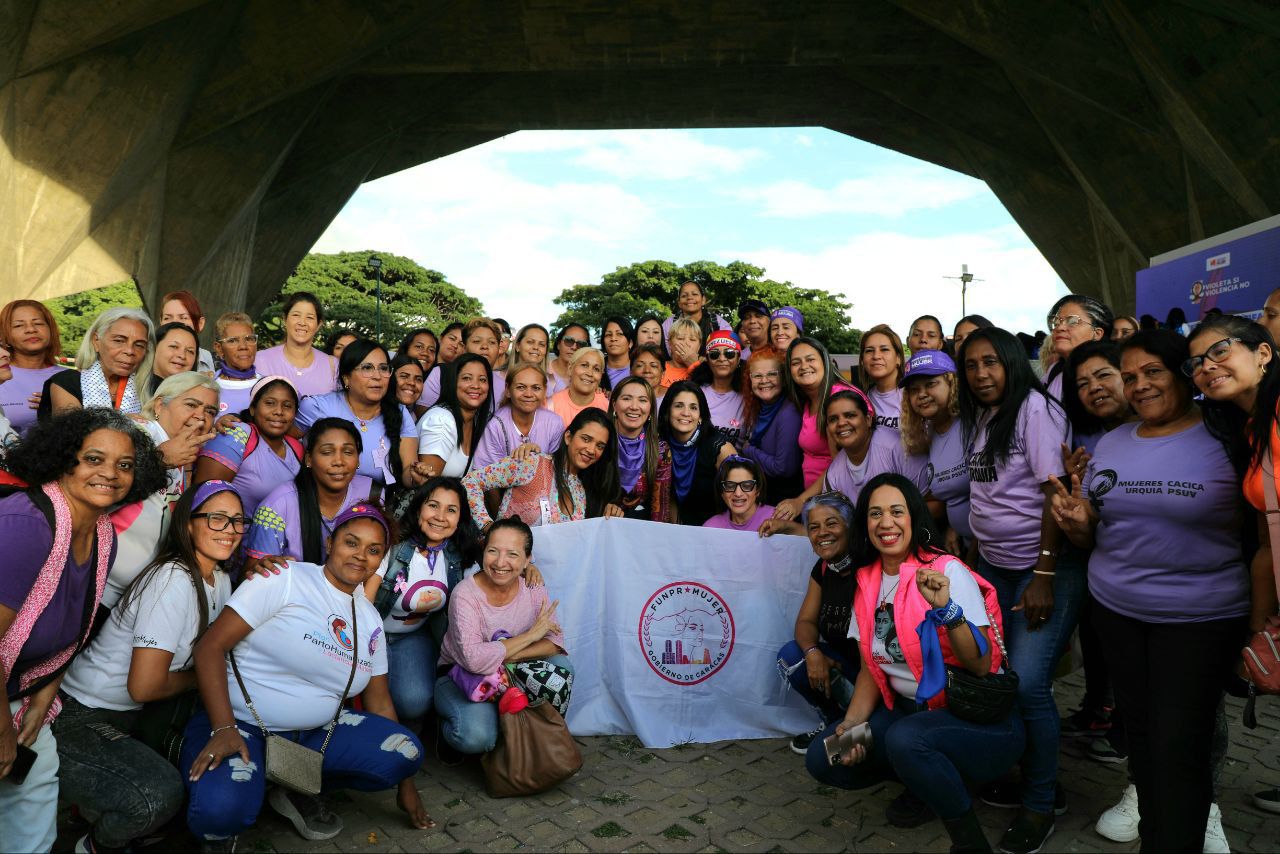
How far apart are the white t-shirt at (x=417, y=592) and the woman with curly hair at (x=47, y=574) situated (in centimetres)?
147

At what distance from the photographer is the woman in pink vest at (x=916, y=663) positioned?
3.35 meters

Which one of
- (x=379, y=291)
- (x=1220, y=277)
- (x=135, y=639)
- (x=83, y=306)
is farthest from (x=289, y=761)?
(x=83, y=306)

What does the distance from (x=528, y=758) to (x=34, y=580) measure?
218 cm

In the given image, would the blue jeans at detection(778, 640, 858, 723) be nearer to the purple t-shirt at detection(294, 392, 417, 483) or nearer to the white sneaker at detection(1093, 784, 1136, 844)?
the white sneaker at detection(1093, 784, 1136, 844)

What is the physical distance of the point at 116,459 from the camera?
301cm

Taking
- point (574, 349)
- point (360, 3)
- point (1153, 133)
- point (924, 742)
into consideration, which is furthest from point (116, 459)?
point (1153, 133)

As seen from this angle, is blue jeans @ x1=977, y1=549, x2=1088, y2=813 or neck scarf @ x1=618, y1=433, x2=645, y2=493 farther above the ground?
neck scarf @ x1=618, y1=433, x2=645, y2=493

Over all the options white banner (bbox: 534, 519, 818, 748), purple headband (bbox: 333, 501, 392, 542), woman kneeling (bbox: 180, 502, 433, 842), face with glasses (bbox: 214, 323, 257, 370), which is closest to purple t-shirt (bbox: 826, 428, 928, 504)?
white banner (bbox: 534, 519, 818, 748)

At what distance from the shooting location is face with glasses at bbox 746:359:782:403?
19.1ft

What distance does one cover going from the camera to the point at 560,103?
21.1 metres

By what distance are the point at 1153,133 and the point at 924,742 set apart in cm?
1629

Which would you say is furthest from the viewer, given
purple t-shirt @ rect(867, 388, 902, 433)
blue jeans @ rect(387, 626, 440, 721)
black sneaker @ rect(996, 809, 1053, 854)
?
purple t-shirt @ rect(867, 388, 902, 433)

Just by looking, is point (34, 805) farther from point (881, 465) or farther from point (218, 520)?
point (881, 465)

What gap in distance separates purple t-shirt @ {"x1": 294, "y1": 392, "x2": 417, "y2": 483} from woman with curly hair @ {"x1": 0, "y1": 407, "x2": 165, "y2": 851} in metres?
1.88
